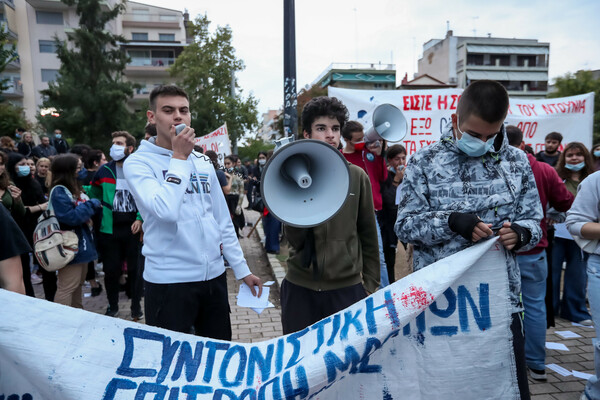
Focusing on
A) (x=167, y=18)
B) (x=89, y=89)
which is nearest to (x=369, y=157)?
(x=89, y=89)

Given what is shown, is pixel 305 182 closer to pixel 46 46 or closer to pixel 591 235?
pixel 591 235

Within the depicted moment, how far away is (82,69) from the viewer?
24938 millimetres

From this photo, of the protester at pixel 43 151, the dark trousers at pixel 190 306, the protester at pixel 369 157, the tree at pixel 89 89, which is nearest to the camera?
the dark trousers at pixel 190 306

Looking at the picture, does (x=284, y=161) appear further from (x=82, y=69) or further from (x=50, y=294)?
(x=82, y=69)

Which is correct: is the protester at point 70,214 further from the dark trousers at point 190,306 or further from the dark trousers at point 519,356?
the dark trousers at point 519,356

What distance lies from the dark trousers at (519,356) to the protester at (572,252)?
9.31ft

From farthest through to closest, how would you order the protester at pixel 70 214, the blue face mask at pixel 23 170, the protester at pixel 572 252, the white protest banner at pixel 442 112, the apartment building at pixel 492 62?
the apartment building at pixel 492 62
the white protest banner at pixel 442 112
the blue face mask at pixel 23 170
the protester at pixel 572 252
the protester at pixel 70 214

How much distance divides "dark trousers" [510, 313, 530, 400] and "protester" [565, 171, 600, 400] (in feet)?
2.91

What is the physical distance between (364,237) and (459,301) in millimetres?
690

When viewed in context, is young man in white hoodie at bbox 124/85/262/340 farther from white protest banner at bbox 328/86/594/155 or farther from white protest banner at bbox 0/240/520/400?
white protest banner at bbox 328/86/594/155

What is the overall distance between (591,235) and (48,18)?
45602 mm

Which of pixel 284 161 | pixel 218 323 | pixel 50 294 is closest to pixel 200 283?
pixel 218 323

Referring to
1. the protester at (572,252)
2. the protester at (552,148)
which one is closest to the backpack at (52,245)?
the protester at (572,252)

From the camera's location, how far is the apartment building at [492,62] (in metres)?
56.2
